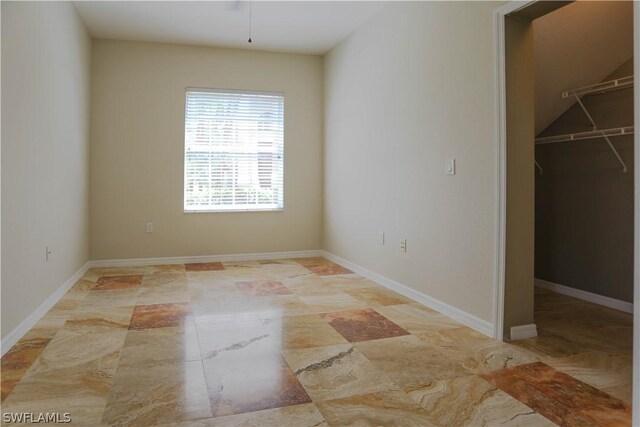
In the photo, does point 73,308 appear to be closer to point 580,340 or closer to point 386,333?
point 386,333

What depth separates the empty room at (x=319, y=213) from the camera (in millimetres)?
2113

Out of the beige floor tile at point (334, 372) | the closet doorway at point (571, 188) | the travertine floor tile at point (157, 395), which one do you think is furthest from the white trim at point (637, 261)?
the travertine floor tile at point (157, 395)

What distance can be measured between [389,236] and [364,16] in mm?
2224

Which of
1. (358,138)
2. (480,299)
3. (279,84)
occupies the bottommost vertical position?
(480,299)

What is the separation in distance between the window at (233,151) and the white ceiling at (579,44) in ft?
10.4

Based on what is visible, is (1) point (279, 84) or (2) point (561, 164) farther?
(1) point (279, 84)

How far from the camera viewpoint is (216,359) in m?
2.42

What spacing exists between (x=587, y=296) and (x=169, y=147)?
15.2 ft

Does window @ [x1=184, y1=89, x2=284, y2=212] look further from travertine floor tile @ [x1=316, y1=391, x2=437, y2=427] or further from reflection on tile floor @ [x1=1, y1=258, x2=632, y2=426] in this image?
travertine floor tile @ [x1=316, y1=391, x2=437, y2=427]

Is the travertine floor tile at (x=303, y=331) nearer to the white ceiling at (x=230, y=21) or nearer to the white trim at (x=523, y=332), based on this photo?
the white trim at (x=523, y=332)

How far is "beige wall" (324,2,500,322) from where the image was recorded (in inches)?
115

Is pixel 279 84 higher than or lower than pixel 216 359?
higher

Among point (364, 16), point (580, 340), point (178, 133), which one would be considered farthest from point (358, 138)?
point (580, 340)

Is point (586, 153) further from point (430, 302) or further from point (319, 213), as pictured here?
point (319, 213)
